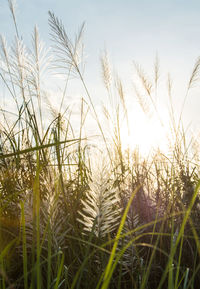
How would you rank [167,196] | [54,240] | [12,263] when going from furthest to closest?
[167,196]
[12,263]
[54,240]

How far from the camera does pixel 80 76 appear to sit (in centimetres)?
204

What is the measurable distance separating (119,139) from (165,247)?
103cm

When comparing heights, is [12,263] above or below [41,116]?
below

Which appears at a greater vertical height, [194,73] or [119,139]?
[194,73]

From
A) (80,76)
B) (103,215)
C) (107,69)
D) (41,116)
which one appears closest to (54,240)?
(103,215)

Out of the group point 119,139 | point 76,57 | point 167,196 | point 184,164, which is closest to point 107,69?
point 76,57

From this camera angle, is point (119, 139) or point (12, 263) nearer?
point (12, 263)

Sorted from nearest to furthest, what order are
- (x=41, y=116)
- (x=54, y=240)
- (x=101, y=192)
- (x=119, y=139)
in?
(x=101, y=192) < (x=54, y=240) < (x=41, y=116) < (x=119, y=139)

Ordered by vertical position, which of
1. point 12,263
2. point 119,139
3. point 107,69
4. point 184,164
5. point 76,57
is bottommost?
point 12,263

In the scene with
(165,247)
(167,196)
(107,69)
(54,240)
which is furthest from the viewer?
(107,69)

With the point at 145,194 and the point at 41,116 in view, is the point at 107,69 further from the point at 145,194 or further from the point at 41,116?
the point at 145,194

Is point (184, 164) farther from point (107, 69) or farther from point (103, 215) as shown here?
point (107, 69)

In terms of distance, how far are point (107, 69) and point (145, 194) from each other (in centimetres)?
149

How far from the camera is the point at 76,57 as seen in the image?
2061 millimetres
